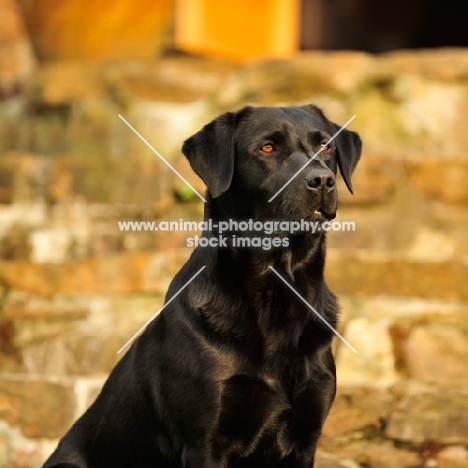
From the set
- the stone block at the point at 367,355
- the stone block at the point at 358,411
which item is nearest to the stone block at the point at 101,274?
the stone block at the point at 367,355

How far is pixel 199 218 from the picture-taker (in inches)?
208

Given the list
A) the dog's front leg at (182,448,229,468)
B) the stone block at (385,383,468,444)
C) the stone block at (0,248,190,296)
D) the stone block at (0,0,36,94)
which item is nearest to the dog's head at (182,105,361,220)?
the dog's front leg at (182,448,229,468)

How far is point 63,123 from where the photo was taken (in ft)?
21.1

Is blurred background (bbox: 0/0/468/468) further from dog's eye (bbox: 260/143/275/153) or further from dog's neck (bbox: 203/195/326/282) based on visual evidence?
dog's eye (bbox: 260/143/275/153)

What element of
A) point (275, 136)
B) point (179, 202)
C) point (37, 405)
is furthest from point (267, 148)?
point (179, 202)

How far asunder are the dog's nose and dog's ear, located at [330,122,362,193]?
0.80ft

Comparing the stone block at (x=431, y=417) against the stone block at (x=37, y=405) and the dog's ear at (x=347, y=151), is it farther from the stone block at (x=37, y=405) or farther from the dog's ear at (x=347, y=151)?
the stone block at (x=37, y=405)

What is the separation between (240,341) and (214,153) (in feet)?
2.21

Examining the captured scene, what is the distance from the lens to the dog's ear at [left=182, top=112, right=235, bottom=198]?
2926mm

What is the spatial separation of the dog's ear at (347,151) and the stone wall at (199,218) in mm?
870

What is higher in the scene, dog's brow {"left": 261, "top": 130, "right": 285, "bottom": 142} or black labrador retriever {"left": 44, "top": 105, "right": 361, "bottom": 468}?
dog's brow {"left": 261, "top": 130, "right": 285, "bottom": 142}

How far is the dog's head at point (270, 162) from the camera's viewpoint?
2.92 meters

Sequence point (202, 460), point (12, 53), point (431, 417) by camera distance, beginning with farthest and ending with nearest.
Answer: point (12, 53), point (431, 417), point (202, 460)

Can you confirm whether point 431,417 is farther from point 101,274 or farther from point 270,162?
point 101,274
